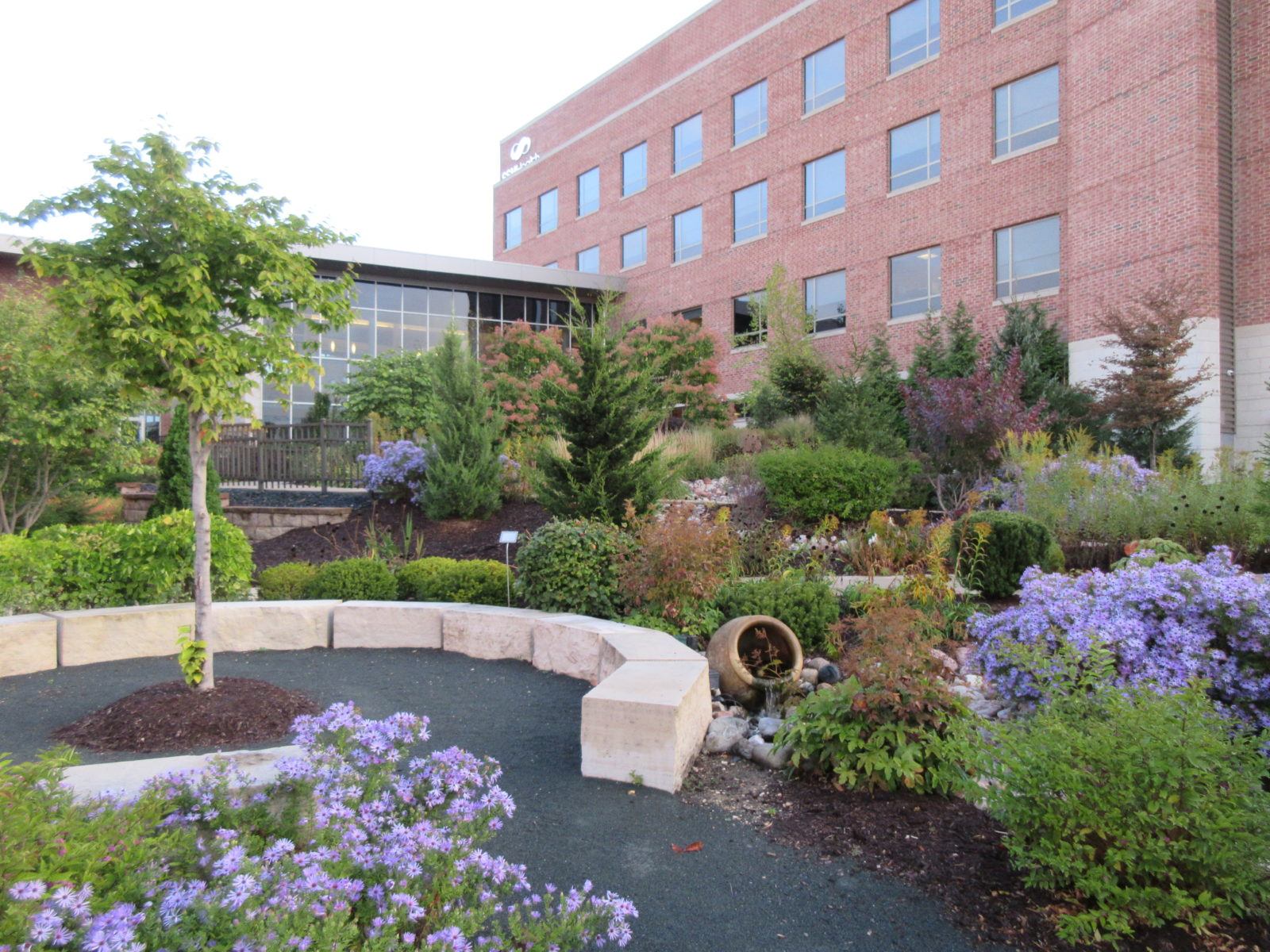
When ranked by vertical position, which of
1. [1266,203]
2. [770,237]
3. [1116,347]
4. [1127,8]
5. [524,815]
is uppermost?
[1127,8]

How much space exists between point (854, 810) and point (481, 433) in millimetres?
9276

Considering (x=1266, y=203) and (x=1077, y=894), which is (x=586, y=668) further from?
(x=1266, y=203)

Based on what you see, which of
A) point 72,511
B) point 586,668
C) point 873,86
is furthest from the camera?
point 873,86

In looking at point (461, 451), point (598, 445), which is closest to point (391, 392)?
point (461, 451)

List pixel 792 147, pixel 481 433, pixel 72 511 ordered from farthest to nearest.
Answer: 1. pixel 792 147
2. pixel 72 511
3. pixel 481 433

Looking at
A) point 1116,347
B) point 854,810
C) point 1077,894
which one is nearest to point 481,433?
point 854,810

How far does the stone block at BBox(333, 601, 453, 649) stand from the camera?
21.2 ft

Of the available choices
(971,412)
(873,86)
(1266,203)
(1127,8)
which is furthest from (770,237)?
(971,412)

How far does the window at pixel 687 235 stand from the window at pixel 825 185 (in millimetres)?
4467

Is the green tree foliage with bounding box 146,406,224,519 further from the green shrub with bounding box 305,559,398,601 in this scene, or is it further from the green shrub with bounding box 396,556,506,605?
the green shrub with bounding box 396,556,506,605

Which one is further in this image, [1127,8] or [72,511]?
[1127,8]

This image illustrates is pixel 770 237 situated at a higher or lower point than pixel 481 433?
higher

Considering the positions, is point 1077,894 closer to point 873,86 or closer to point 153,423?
point 873,86

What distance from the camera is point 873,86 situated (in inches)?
869
